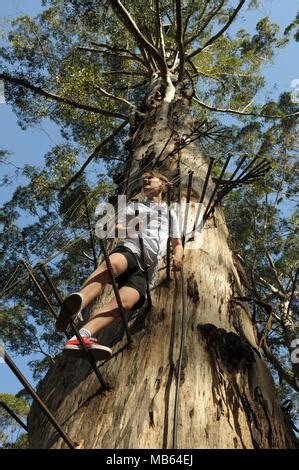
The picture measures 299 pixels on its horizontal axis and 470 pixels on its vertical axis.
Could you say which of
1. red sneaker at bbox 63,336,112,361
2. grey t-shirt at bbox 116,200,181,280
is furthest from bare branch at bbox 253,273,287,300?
red sneaker at bbox 63,336,112,361

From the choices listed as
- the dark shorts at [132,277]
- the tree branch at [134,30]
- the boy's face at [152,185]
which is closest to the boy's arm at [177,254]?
the dark shorts at [132,277]

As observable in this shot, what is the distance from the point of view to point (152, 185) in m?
3.10

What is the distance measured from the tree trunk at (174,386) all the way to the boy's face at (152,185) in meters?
0.73

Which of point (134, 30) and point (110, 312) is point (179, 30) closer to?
point (134, 30)

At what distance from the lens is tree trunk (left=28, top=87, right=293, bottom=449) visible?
158 cm

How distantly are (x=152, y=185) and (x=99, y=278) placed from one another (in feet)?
3.48

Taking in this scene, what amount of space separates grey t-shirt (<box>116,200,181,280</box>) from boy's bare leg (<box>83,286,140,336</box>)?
0.74ft

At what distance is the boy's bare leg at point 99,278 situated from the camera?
2143 millimetres

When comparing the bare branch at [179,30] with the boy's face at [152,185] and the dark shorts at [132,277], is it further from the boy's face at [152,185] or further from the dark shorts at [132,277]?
the dark shorts at [132,277]

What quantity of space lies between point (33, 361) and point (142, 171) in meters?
7.77

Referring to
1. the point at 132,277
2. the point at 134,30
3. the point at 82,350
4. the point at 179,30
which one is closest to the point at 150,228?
the point at 132,277

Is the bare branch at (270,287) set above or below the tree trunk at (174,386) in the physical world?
below

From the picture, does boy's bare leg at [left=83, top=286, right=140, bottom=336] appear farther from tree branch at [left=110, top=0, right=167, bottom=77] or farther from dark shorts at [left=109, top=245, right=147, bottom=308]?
tree branch at [left=110, top=0, right=167, bottom=77]

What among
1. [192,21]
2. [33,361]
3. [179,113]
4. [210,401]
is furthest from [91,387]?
[192,21]
